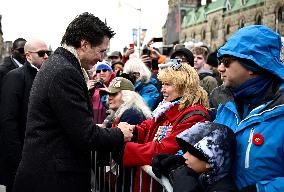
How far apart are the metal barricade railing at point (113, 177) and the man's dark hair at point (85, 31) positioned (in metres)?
1.10

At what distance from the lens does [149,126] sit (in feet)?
13.1

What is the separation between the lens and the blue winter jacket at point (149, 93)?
6.21 m

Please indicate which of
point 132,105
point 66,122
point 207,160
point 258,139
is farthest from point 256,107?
point 132,105

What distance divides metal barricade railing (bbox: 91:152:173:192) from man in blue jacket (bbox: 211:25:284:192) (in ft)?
2.49

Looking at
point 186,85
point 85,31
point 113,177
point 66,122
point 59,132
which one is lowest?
point 113,177

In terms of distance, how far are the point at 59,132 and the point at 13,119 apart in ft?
6.11

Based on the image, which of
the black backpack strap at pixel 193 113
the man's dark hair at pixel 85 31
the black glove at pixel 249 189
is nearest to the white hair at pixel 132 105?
the black backpack strap at pixel 193 113

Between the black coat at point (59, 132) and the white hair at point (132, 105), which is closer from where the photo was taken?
the black coat at point (59, 132)

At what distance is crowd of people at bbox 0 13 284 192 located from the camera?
2295mm

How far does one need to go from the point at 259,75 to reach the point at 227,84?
215 millimetres

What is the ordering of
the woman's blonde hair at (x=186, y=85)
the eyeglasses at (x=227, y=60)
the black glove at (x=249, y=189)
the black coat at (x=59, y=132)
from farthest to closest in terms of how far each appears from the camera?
the woman's blonde hair at (x=186, y=85)
the black coat at (x=59, y=132)
the eyeglasses at (x=227, y=60)
the black glove at (x=249, y=189)

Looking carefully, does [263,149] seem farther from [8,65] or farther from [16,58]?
[16,58]

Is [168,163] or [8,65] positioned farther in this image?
[8,65]

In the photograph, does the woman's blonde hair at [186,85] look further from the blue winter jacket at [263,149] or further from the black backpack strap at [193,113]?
the blue winter jacket at [263,149]
